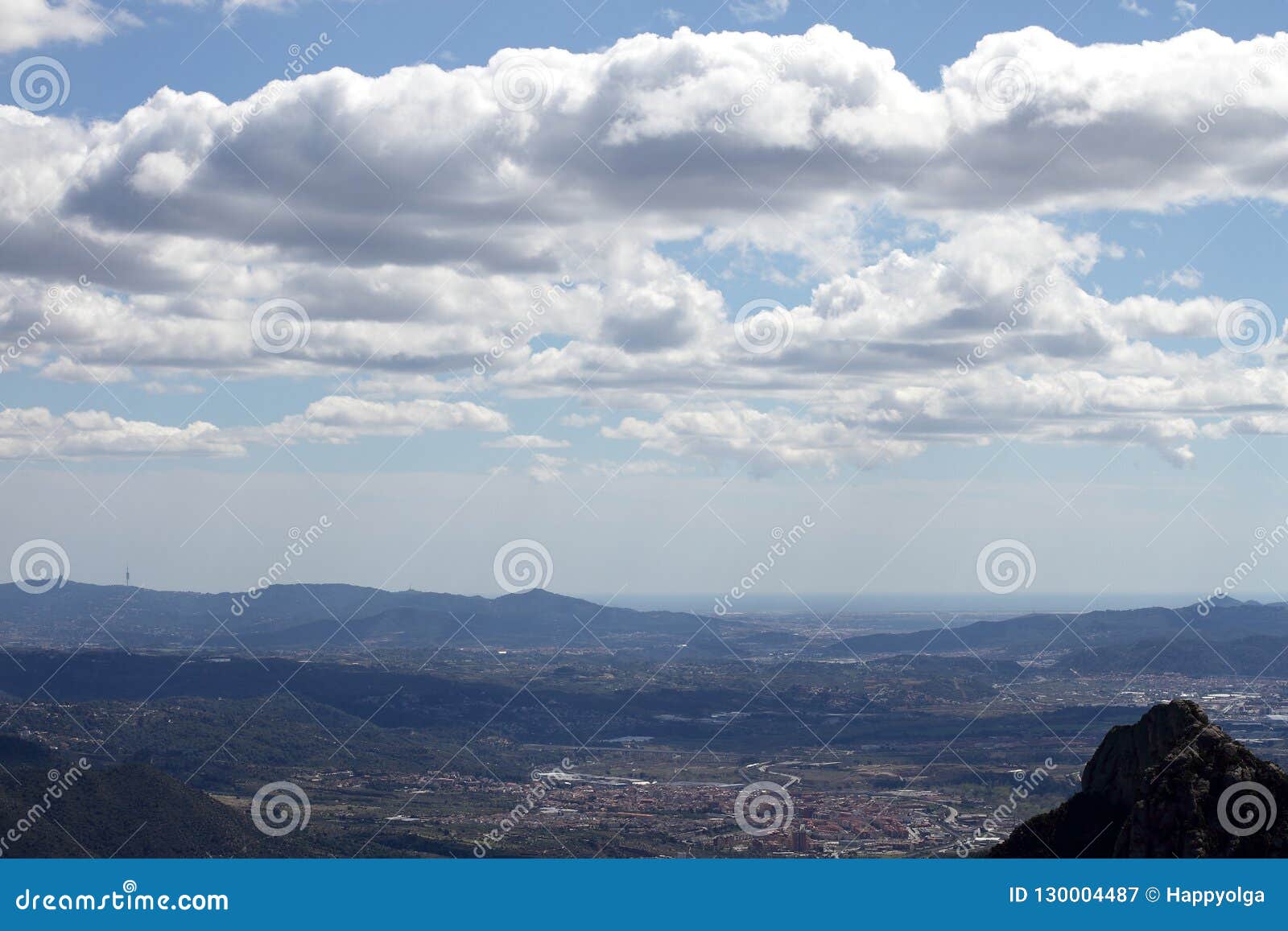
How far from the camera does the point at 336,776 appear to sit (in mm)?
190500

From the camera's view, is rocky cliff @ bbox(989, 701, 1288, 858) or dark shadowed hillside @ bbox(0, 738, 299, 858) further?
dark shadowed hillside @ bbox(0, 738, 299, 858)

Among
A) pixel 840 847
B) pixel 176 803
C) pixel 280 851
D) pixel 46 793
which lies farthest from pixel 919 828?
pixel 46 793

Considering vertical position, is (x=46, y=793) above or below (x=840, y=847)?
above

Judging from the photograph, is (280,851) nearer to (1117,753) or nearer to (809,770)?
(1117,753)

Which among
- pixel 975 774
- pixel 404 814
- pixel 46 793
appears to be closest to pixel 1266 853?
pixel 46 793

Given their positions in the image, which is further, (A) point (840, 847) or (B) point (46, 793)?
(A) point (840, 847)

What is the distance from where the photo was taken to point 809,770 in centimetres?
19812

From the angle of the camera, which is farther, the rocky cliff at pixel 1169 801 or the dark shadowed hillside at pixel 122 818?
the dark shadowed hillside at pixel 122 818

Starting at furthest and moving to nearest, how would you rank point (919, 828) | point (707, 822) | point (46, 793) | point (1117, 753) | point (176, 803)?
1. point (707, 822)
2. point (919, 828)
3. point (176, 803)
4. point (46, 793)
5. point (1117, 753)

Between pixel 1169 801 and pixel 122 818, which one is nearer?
pixel 1169 801

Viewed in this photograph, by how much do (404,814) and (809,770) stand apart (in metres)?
70.0

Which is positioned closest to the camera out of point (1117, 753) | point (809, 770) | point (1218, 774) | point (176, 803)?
point (1218, 774)

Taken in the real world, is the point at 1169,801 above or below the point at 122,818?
below

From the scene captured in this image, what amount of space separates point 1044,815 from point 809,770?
149m
